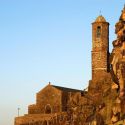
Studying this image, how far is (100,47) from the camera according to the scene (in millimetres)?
154750

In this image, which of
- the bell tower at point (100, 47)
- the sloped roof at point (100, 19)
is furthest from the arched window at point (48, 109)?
the sloped roof at point (100, 19)

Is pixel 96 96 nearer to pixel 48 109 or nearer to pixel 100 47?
pixel 100 47

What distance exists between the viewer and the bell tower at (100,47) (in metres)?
153

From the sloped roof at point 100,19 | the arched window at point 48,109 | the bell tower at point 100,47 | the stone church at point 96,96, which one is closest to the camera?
the stone church at point 96,96

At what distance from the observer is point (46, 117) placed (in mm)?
151125

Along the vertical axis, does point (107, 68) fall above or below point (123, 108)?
above

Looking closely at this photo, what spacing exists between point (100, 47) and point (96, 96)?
22645mm

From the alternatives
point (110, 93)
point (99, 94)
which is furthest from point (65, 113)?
point (110, 93)

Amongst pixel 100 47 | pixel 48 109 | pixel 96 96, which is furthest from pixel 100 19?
pixel 96 96

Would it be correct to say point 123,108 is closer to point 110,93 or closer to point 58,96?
point 110,93

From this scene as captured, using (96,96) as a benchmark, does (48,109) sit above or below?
below

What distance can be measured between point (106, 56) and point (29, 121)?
2241 cm

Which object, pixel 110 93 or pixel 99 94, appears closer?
pixel 110 93

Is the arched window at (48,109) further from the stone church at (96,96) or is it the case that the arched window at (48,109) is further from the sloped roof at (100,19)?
the sloped roof at (100,19)
